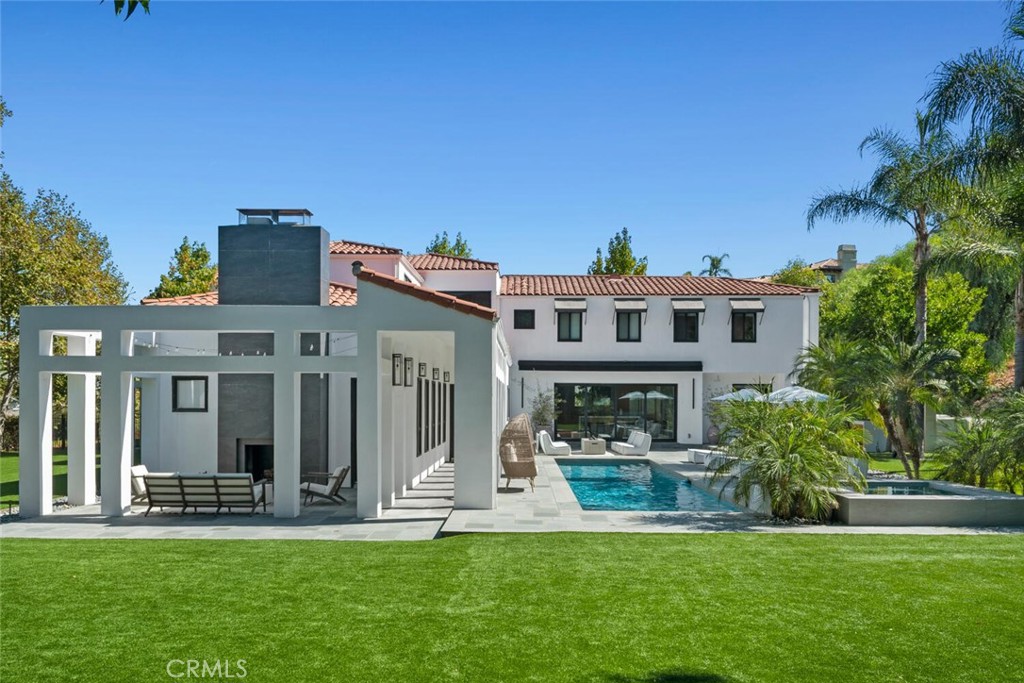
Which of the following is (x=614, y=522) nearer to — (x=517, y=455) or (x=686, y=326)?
(x=517, y=455)

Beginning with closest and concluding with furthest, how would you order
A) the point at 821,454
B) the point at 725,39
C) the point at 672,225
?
the point at 821,454 → the point at 725,39 → the point at 672,225

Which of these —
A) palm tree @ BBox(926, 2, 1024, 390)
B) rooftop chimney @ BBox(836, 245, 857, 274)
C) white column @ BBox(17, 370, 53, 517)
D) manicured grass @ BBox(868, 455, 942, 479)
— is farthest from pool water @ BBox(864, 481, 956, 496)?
rooftop chimney @ BBox(836, 245, 857, 274)

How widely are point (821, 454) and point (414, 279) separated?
17.0m

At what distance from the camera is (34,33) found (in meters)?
13.3

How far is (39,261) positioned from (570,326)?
20.1 m

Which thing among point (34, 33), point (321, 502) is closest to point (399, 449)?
point (321, 502)

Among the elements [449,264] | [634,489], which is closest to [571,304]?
[449,264]

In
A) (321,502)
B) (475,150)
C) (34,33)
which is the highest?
(475,150)

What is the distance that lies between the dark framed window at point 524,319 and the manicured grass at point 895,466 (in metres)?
14.5

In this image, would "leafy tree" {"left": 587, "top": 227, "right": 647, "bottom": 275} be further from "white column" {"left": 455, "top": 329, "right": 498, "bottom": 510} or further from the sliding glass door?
"white column" {"left": 455, "top": 329, "right": 498, "bottom": 510}

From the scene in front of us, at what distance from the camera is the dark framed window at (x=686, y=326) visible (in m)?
34.4

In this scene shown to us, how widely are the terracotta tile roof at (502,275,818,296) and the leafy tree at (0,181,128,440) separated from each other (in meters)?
16.7

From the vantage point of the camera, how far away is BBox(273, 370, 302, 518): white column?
577 inches

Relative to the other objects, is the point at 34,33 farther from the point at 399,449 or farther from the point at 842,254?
the point at 842,254
